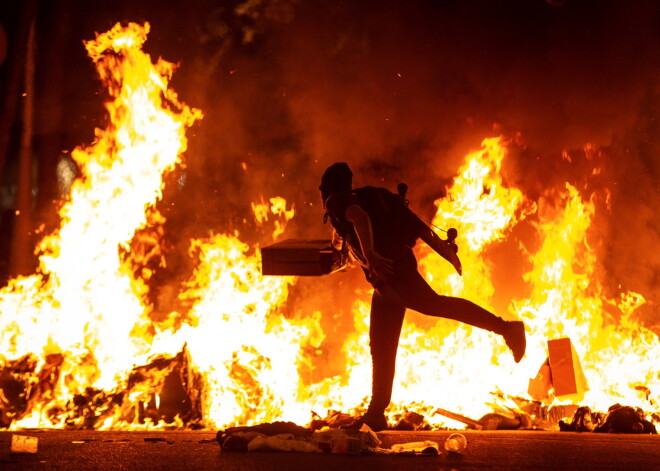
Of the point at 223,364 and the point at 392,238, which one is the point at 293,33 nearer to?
the point at 223,364

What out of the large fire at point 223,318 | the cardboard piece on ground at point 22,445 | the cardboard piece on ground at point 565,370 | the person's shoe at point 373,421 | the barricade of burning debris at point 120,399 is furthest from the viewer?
the large fire at point 223,318

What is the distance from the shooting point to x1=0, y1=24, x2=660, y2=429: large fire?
7312mm

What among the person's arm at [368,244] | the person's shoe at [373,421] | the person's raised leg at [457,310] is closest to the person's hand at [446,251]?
the person's raised leg at [457,310]

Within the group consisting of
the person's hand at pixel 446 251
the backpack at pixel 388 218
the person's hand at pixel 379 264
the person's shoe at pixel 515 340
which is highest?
the backpack at pixel 388 218

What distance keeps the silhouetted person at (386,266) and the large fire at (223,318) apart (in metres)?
1.32

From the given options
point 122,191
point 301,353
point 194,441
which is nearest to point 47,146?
point 122,191

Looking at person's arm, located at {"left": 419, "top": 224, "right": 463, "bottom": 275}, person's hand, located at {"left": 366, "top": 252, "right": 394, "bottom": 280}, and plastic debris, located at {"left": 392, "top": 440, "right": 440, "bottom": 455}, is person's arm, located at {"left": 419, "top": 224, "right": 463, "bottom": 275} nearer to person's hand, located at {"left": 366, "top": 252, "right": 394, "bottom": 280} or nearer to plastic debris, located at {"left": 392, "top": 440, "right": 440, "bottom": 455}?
person's hand, located at {"left": 366, "top": 252, "right": 394, "bottom": 280}

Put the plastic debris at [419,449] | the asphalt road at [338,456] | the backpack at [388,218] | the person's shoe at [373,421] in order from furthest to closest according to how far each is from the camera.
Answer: the person's shoe at [373,421] < the backpack at [388,218] < the plastic debris at [419,449] < the asphalt road at [338,456]

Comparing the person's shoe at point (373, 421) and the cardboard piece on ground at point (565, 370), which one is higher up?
the cardboard piece on ground at point (565, 370)

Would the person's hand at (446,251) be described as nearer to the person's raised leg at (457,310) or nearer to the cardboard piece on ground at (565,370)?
the person's raised leg at (457,310)

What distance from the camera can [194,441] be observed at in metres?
5.62

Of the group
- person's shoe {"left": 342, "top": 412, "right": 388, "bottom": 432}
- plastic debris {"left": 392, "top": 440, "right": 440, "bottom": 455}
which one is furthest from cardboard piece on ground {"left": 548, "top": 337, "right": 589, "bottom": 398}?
plastic debris {"left": 392, "top": 440, "right": 440, "bottom": 455}

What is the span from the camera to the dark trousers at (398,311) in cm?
556

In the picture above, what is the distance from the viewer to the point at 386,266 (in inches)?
A: 217
